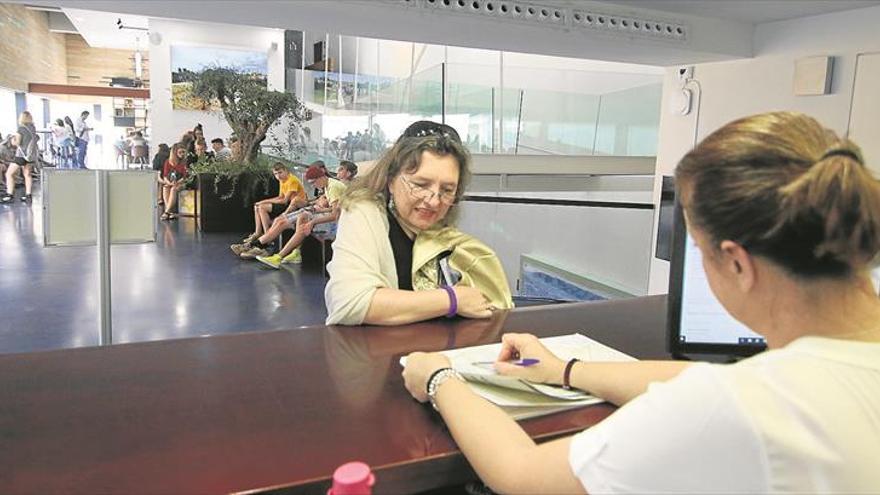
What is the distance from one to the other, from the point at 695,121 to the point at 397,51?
5069 mm

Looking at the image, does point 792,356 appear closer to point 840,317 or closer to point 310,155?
point 840,317

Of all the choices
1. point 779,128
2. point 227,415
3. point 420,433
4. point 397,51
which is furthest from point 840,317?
point 397,51

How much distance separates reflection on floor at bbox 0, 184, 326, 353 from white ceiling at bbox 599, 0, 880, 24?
308cm

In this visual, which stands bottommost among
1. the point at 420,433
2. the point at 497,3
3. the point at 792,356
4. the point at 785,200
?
the point at 420,433

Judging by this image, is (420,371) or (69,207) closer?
(420,371)

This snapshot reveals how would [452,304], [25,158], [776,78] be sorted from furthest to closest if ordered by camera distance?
[25,158], [776,78], [452,304]

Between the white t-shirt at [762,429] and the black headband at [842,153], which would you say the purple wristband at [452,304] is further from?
the black headband at [842,153]

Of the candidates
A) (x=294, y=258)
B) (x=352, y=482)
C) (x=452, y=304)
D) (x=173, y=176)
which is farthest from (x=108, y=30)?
(x=352, y=482)

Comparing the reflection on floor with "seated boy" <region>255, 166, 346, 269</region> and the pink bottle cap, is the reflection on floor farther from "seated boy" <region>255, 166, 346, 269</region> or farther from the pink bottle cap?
the pink bottle cap

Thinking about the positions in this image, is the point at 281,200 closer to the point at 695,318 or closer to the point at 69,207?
the point at 69,207

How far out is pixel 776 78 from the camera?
382cm

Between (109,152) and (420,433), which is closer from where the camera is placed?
(420,433)

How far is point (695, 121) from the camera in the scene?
4.35 m

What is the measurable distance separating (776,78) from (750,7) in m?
0.54
